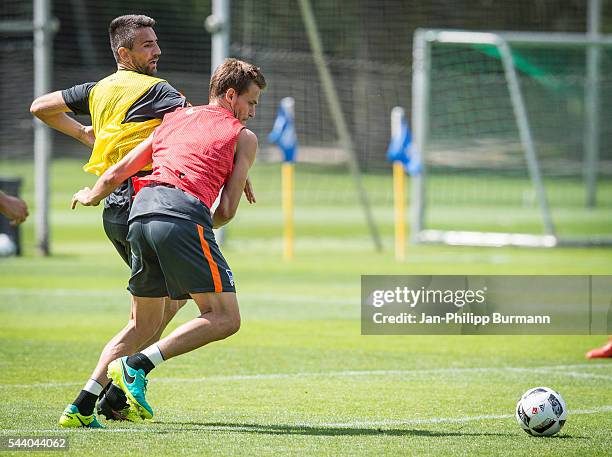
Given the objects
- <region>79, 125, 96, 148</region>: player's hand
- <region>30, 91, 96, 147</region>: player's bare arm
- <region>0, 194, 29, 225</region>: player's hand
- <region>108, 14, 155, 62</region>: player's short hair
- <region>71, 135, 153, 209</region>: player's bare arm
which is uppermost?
<region>108, 14, 155, 62</region>: player's short hair

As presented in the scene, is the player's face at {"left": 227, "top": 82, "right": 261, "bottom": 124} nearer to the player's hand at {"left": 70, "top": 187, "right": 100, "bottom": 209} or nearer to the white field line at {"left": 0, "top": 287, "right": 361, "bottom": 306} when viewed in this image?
the player's hand at {"left": 70, "top": 187, "right": 100, "bottom": 209}

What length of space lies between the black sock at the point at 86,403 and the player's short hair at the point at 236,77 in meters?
1.87

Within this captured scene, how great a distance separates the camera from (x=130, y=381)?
6715 millimetres

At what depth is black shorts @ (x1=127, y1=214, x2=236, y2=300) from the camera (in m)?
6.79

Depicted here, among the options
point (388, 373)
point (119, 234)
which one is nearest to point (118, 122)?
point (119, 234)

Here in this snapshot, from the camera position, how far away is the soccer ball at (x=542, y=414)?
7.07 metres

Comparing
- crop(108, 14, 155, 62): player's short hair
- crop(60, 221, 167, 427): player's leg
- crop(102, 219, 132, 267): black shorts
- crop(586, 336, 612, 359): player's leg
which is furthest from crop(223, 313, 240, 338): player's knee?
crop(586, 336, 612, 359): player's leg

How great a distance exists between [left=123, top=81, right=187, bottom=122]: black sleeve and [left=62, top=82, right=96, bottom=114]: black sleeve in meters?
0.33

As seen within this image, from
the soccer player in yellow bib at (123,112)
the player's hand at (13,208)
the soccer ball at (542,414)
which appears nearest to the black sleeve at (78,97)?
the soccer player in yellow bib at (123,112)

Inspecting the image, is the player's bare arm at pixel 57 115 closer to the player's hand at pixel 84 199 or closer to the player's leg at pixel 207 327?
the player's hand at pixel 84 199

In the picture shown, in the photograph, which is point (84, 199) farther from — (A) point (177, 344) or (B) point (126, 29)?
(B) point (126, 29)

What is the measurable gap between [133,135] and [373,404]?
2.38m

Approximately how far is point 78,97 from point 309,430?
96.5 inches

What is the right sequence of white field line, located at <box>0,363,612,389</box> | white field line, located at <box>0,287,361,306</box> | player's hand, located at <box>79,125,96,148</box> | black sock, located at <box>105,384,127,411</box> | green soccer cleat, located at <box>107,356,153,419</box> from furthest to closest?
white field line, located at <box>0,287,361,306</box>, white field line, located at <box>0,363,612,389</box>, player's hand, located at <box>79,125,96,148</box>, black sock, located at <box>105,384,127,411</box>, green soccer cleat, located at <box>107,356,153,419</box>
